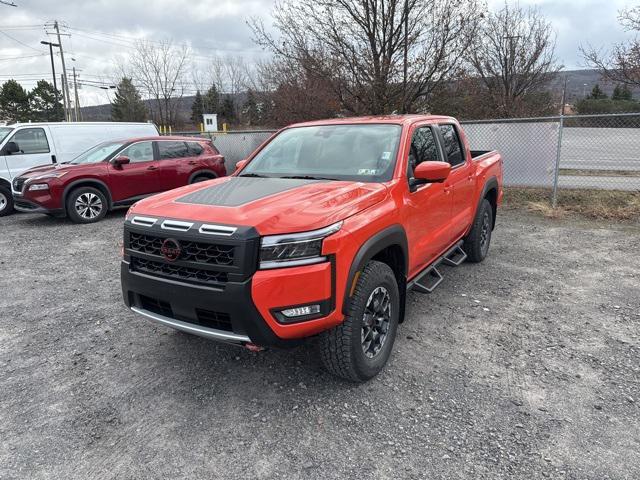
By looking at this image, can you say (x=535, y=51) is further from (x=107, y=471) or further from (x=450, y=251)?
(x=107, y=471)

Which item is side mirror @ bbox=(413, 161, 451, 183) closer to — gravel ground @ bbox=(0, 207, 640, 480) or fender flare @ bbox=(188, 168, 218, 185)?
gravel ground @ bbox=(0, 207, 640, 480)

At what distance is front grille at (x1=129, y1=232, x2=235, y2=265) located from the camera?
2.54 metres

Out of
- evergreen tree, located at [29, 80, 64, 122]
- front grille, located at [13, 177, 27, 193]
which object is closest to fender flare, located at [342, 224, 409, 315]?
front grille, located at [13, 177, 27, 193]

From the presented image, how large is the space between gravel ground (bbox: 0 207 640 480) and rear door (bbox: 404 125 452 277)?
666mm

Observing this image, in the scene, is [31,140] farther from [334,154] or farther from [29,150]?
[334,154]

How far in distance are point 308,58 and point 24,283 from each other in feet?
24.0

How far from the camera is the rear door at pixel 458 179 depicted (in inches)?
177

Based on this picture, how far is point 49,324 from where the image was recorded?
4.16 metres

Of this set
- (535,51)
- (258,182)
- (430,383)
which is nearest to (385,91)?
(258,182)

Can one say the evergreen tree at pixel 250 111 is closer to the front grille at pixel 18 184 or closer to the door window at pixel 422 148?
the front grille at pixel 18 184

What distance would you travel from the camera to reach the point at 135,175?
9078mm

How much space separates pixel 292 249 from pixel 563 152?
1069 cm

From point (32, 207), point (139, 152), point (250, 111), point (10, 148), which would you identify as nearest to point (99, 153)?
point (139, 152)

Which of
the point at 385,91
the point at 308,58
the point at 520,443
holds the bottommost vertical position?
the point at 520,443
